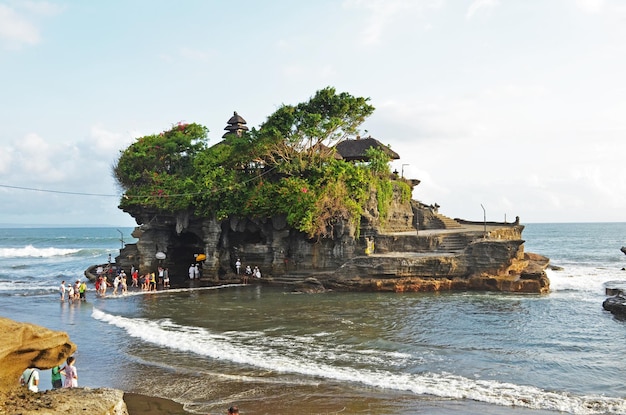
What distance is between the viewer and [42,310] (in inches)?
911

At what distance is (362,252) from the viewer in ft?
99.4

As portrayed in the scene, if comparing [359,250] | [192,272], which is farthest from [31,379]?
[192,272]

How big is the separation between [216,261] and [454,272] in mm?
15605

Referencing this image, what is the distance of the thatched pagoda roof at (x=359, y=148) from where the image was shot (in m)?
37.2

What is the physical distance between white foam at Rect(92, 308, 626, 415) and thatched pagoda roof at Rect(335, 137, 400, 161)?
21466mm

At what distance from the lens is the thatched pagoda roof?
37.2m

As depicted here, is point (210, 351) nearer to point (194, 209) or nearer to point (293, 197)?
point (293, 197)

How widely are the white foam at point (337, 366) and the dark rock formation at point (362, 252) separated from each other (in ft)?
37.2

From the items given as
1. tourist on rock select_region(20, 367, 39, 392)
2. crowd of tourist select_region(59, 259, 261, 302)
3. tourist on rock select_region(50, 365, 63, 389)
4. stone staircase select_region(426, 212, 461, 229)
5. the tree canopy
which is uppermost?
the tree canopy

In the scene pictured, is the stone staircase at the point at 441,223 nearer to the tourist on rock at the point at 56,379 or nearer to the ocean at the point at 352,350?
the ocean at the point at 352,350

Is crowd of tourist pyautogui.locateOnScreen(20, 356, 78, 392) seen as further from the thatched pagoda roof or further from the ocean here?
the thatched pagoda roof

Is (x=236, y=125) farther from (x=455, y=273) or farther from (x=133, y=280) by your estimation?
(x=455, y=273)

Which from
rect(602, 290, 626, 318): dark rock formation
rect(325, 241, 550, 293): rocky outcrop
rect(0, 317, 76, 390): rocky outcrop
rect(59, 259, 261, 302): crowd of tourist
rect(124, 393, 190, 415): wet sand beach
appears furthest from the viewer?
rect(59, 259, 261, 302): crowd of tourist

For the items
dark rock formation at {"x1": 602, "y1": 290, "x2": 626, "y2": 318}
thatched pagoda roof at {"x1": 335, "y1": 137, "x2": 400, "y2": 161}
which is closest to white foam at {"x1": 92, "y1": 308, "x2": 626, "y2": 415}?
dark rock formation at {"x1": 602, "y1": 290, "x2": 626, "y2": 318}
